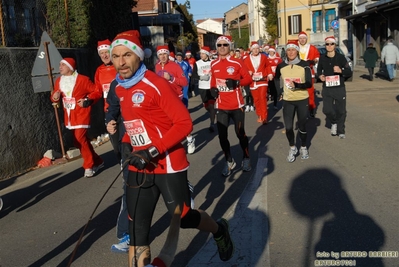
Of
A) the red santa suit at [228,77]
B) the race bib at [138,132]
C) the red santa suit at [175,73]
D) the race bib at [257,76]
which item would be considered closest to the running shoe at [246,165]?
the red santa suit at [228,77]

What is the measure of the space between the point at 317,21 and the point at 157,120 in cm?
5389

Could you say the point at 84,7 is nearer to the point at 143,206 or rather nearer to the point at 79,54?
the point at 79,54

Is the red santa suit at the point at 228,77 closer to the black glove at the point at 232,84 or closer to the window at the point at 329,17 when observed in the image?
the black glove at the point at 232,84

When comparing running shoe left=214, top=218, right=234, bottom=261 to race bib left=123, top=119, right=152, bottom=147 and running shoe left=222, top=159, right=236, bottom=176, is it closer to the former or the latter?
race bib left=123, top=119, right=152, bottom=147

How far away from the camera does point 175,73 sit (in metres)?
10.2

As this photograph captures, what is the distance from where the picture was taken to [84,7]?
14031 millimetres

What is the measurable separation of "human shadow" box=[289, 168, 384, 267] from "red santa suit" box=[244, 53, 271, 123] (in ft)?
19.1

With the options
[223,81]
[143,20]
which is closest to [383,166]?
[223,81]

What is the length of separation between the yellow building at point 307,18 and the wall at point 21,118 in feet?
142

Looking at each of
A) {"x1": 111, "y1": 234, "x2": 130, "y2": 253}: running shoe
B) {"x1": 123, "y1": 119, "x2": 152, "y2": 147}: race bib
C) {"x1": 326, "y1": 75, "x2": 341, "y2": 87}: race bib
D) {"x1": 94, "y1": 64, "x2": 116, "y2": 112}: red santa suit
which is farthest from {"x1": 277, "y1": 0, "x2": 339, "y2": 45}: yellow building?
{"x1": 123, "y1": 119, "x2": 152, "y2": 147}: race bib

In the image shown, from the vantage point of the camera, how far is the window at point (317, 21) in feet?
179

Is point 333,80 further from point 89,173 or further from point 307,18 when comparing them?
point 307,18

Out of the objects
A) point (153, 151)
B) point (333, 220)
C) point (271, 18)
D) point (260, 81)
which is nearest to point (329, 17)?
point (271, 18)

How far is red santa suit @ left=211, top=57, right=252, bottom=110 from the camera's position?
26.6 ft
